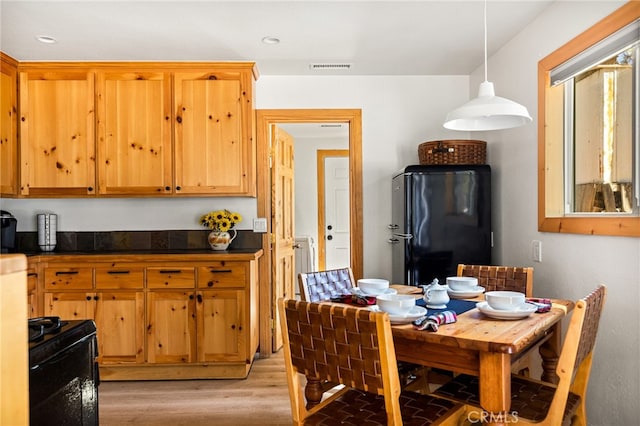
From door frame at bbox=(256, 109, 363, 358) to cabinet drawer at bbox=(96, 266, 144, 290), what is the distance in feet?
3.27

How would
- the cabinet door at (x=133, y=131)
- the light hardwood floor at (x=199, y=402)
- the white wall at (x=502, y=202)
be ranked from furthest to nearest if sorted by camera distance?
the cabinet door at (x=133, y=131) → the light hardwood floor at (x=199, y=402) → the white wall at (x=502, y=202)

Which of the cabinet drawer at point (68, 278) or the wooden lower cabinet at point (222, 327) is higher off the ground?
the cabinet drawer at point (68, 278)

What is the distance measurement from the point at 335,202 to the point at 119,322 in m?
3.66

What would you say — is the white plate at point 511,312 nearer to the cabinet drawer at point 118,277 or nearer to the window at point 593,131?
the window at point 593,131

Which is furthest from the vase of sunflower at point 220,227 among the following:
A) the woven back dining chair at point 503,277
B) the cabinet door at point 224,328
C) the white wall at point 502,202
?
the woven back dining chair at point 503,277

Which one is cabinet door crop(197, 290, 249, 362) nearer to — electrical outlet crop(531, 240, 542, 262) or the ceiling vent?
the ceiling vent

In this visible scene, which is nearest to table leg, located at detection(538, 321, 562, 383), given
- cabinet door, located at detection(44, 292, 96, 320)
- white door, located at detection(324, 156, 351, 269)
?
cabinet door, located at detection(44, 292, 96, 320)

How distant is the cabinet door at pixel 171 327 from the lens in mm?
2955

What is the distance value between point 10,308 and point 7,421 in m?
0.18

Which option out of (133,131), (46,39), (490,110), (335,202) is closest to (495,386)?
(490,110)

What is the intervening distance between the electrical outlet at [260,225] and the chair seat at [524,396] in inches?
82.9

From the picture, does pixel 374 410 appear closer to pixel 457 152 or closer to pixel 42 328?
pixel 42 328

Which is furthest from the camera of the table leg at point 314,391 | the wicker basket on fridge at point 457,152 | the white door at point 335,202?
the white door at point 335,202

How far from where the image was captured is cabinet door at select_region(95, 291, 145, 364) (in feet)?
9.66
